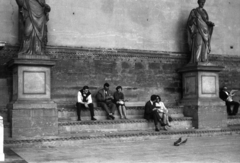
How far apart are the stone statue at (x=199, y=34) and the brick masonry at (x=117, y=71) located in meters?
1.08

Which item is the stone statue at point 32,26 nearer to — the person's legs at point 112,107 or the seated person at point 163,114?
the person's legs at point 112,107

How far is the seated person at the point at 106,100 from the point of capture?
12.2 metres

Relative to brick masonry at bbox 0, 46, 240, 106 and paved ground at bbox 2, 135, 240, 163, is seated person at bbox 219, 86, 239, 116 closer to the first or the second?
brick masonry at bbox 0, 46, 240, 106

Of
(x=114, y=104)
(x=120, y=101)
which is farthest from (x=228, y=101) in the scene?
(x=114, y=104)

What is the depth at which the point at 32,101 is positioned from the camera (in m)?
10.7

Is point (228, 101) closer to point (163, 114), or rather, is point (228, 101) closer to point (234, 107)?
point (234, 107)

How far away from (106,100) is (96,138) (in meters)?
1.96

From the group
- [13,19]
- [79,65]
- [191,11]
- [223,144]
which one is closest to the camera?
[223,144]

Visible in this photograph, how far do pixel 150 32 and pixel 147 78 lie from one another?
175 centimetres

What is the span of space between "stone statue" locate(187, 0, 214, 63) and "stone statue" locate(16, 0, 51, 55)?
542 centimetres

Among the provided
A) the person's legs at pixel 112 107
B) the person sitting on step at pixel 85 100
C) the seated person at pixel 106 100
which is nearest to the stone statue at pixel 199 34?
the seated person at pixel 106 100

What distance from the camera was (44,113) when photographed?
422 inches

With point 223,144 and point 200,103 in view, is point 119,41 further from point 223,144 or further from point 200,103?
point 223,144

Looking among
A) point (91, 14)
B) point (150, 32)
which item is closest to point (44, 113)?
point (91, 14)
